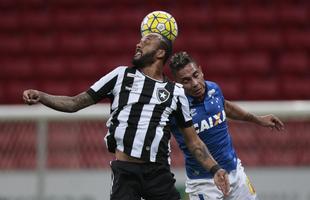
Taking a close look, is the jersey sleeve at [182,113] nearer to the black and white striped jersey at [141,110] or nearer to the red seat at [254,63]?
the black and white striped jersey at [141,110]

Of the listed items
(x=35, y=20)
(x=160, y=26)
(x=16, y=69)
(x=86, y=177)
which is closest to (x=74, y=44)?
(x=35, y=20)

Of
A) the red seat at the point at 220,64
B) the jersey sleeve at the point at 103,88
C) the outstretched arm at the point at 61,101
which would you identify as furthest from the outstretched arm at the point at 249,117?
the red seat at the point at 220,64

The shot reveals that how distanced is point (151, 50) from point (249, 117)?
148cm

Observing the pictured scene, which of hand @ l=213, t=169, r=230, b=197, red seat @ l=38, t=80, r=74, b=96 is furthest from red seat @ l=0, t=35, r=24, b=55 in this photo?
hand @ l=213, t=169, r=230, b=197

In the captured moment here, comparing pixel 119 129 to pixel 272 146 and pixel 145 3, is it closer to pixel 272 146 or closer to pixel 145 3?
pixel 272 146

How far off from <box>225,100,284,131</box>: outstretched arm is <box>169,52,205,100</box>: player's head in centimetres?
50

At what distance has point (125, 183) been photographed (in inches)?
186

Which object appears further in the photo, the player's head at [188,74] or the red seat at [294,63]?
the red seat at [294,63]

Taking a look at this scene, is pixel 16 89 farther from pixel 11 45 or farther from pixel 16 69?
pixel 11 45

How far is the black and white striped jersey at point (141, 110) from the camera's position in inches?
186

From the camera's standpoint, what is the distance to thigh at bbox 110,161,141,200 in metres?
4.71

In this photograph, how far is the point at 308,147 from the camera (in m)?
6.75

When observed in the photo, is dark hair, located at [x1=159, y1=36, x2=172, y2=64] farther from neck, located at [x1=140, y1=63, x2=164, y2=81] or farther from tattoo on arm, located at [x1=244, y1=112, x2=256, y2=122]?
tattoo on arm, located at [x1=244, y1=112, x2=256, y2=122]

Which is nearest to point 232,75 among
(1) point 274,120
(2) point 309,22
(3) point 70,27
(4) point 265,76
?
(4) point 265,76
